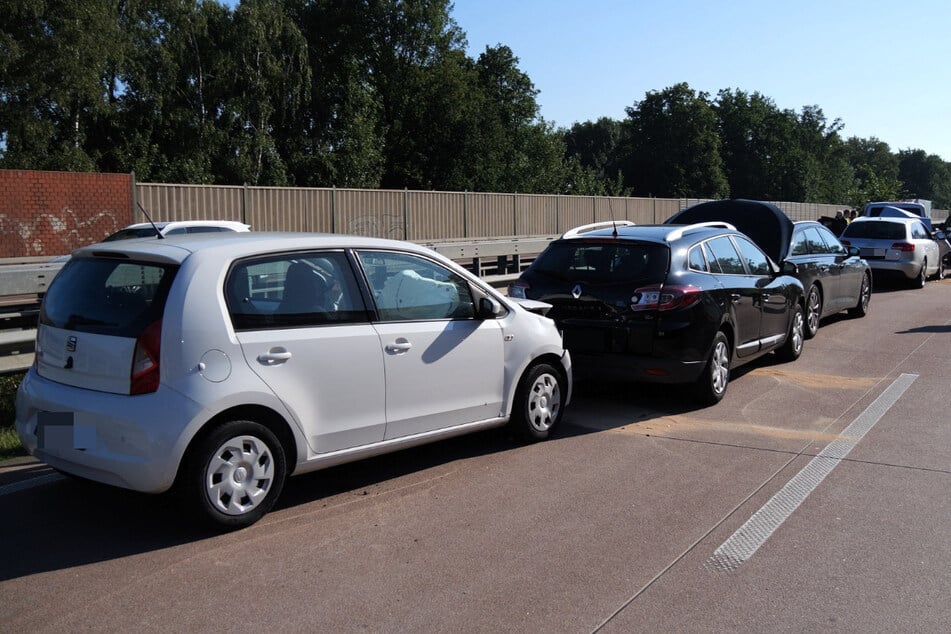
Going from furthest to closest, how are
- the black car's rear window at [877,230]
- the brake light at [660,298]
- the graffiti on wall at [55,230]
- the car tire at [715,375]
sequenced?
1. the graffiti on wall at [55,230]
2. the black car's rear window at [877,230]
3. the car tire at [715,375]
4. the brake light at [660,298]

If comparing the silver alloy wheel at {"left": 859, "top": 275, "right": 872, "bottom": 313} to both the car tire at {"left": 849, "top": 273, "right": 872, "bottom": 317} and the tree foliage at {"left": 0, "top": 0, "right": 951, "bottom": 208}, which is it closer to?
the car tire at {"left": 849, "top": 273, "right": 872, "bottom": 317}

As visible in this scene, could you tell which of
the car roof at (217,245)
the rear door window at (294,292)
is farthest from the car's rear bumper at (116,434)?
the car roof at (217,245)

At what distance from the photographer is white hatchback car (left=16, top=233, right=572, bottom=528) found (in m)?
4.77

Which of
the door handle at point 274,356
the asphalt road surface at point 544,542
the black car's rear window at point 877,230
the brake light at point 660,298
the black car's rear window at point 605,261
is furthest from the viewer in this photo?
the black car's rear window at point 877,230

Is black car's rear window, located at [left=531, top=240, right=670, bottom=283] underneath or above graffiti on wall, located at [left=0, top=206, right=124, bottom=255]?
underneath

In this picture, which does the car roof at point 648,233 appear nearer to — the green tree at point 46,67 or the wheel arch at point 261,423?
the wheel arch at point 261,423

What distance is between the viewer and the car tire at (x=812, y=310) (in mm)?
12258

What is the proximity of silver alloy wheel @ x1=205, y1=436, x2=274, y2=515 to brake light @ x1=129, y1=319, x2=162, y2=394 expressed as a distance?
1.64 ft

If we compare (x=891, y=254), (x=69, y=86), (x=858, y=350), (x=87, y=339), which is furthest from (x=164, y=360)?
(x=69, y=86)

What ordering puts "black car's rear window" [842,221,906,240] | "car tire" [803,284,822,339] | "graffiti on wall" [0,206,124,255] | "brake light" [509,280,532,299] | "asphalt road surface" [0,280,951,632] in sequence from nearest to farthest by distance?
"asphalt road surface" [0,280,951,632] < "brake light" [509,280,532,299] < "car tire" [803,284,822,339] < "black car's rear window" [842,221,906,240] < "graffiti on wall" [0,206,124,255]

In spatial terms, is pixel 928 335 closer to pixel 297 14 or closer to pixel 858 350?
pixel 858 350

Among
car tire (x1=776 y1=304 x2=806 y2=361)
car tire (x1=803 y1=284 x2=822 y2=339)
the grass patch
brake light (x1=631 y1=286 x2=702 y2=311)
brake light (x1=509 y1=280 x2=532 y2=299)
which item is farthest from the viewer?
car tire (x1=803 y1=284 x2=822 y2=339)

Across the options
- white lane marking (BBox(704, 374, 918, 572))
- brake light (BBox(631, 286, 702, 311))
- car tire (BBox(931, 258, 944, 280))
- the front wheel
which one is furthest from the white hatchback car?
car tire (BBox(931, 258, 944, 280))

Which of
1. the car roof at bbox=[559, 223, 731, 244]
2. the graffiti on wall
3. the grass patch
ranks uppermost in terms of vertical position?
the graffiti on wall
